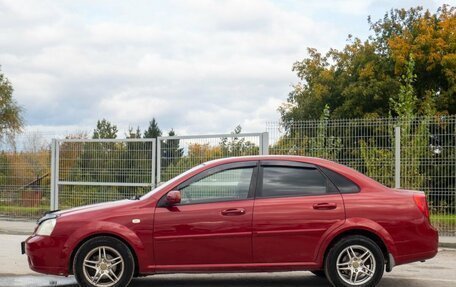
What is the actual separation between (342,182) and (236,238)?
139 cm

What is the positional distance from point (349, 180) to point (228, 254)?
5.36 feet

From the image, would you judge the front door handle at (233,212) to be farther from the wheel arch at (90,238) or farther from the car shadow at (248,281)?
the car shadow at (248,281)

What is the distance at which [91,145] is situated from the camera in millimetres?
15227

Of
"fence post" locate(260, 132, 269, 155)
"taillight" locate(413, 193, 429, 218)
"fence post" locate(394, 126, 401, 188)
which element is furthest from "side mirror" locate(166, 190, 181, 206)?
"fence post" locate(394, 126, 401, 188)

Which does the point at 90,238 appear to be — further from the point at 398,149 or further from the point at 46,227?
the point at 398,149

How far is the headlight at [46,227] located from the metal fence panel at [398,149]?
23.5 ft

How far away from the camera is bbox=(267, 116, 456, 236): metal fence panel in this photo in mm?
12703

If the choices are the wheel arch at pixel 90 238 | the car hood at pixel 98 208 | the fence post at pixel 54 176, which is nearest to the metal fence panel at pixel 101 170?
the fence post at pixel 54 176

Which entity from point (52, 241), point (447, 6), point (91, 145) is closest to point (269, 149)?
point (91, 145)

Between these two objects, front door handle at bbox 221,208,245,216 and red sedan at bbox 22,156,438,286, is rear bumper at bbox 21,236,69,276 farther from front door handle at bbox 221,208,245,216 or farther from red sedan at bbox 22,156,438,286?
front door handle at bbox 221,208,245,216

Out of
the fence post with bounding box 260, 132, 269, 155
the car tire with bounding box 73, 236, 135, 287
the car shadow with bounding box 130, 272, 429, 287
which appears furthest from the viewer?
the fence post with bounding box 260, 132, 269, 155

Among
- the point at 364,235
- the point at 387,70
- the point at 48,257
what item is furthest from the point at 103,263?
the point at 387,70

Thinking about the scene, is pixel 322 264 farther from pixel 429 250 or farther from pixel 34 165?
pixel 34 165

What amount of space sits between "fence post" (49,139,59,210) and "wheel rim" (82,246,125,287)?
360 inches
